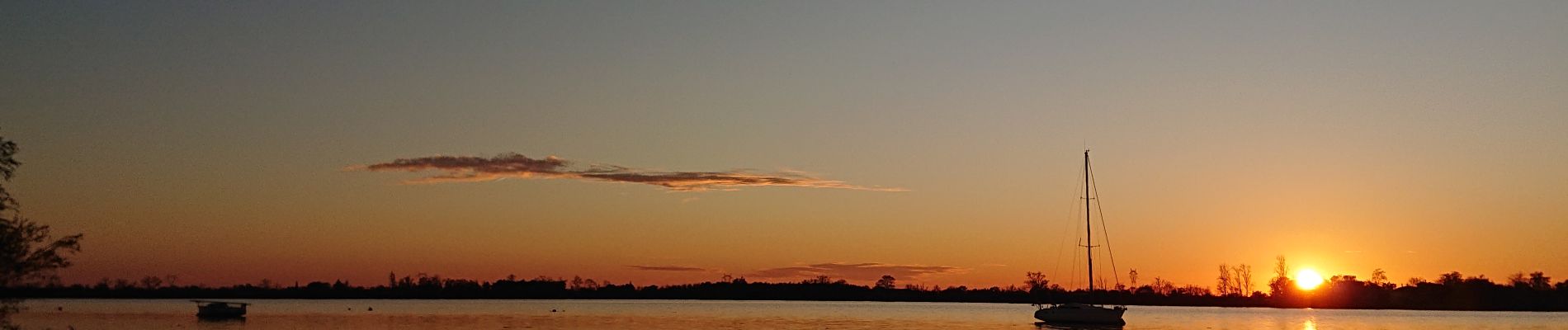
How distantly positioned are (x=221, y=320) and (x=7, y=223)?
8750 cm

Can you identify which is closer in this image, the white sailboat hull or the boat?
the white sailboat hull

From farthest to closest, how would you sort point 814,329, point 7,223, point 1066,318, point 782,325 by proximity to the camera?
point 782,325 < point 814,329 < point 1066,318 < point 7,223

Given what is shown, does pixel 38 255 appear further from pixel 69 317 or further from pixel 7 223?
pixel 69 317

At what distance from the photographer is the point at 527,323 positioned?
112m

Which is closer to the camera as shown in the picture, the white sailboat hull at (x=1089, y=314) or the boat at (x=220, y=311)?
the white sailboat hull at (x=1089, y=314)

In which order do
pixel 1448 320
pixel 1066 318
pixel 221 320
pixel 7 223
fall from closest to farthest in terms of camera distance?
1. pixel 7 223
2. pixel 1066 318
3. pixel 221 320
4. pixel 1448 320

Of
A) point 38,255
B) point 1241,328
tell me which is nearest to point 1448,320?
point 1241,328

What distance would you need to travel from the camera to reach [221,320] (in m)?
116

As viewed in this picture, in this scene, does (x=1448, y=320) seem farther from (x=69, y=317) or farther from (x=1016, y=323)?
(x=69, y=317)

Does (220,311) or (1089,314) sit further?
(220,311)

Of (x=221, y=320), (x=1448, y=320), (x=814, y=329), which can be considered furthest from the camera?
(x=1448, y=320)

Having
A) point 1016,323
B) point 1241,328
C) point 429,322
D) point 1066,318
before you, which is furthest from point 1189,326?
point 429,322

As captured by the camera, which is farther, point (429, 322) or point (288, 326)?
point (429, 322)

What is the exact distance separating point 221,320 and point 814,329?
5397 cm
